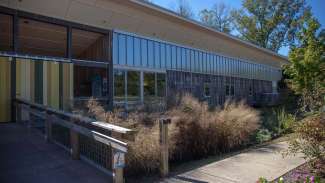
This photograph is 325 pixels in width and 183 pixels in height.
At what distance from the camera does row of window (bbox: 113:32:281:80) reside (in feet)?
53.9

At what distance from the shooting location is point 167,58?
19734 millimetres

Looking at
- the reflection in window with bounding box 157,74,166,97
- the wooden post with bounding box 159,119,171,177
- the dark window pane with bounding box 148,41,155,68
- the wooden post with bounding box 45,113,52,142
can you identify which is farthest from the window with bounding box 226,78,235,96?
the wooden post with bounding box 159,119,171,177

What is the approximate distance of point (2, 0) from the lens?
1143 centimetres

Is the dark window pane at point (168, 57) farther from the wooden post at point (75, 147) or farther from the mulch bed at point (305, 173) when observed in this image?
the mulch bed at point (305, 173)

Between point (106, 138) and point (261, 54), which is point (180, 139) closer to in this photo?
point (106, 138)

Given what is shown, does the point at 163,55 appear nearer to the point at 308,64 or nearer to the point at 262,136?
the point at 308,64

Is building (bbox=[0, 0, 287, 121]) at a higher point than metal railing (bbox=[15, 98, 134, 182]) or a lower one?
higher

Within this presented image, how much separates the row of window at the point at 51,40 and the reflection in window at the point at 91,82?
0.89m

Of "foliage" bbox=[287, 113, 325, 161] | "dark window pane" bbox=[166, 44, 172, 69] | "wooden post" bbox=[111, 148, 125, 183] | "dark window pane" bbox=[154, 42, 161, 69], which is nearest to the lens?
"wooden post" bbox=[111, 148, 125, 183]

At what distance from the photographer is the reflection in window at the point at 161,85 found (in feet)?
62.5

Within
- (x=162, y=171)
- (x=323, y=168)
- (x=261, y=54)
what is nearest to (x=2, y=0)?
(x=162, y=171)

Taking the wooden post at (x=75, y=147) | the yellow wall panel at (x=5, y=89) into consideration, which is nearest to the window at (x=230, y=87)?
the yellow wall panel at (x=5, y=89)

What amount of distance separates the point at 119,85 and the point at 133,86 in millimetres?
1127

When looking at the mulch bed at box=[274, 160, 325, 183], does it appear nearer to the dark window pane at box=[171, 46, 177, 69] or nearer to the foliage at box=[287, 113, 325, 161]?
the foliage at box=[287, 113, 325, 161]
